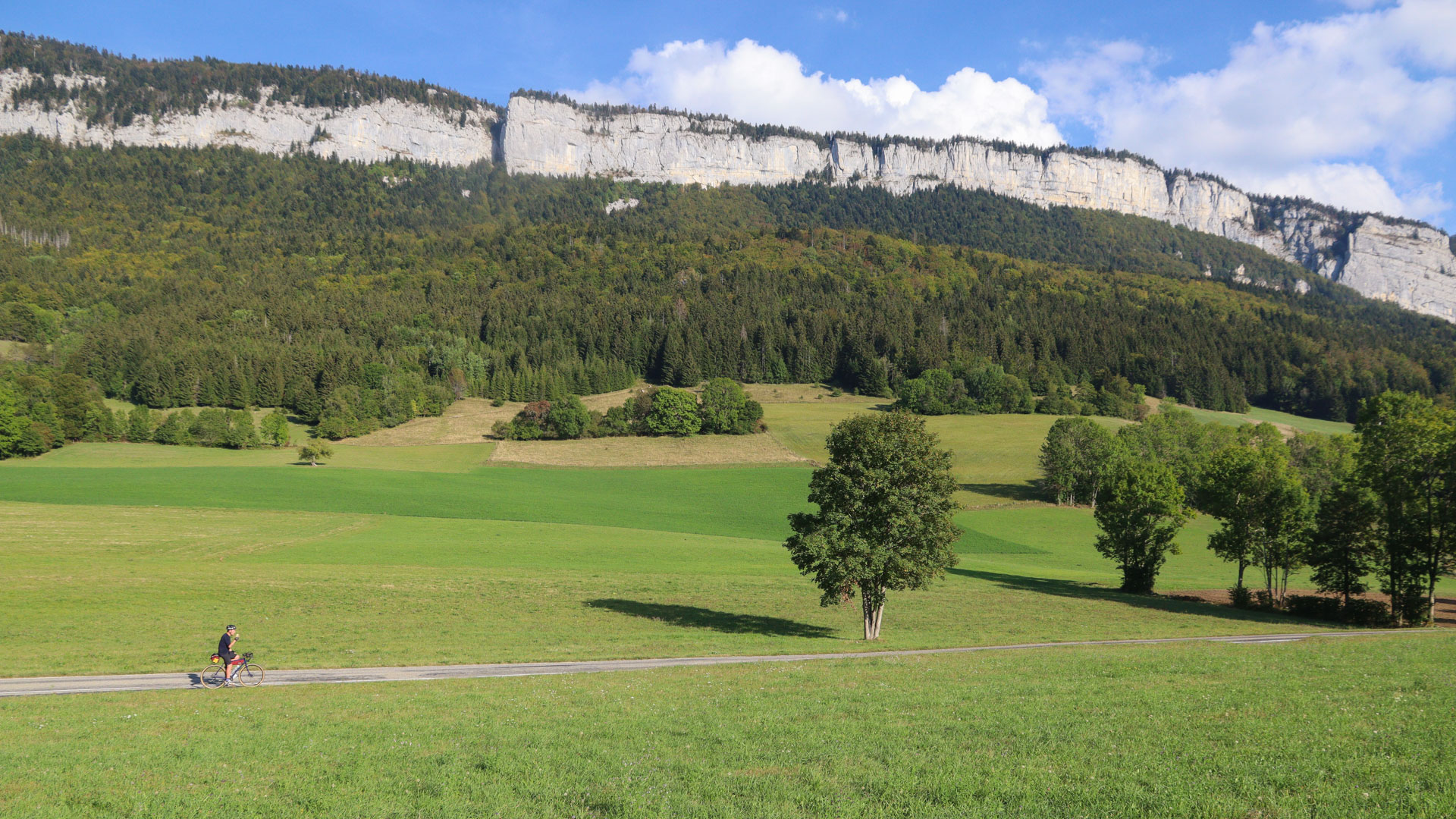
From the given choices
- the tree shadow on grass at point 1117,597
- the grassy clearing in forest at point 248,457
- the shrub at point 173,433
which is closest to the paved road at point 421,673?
the tree shadow on grass at point 1117,597

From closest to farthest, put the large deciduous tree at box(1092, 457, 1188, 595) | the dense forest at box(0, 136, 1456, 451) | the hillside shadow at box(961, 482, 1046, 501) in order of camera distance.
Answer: the large deciduous tree at box(1092, 457, 1188, 595) < the hillside shadow at box(961, 482, 1046, 501) < the dense forest at box(0, 136, 1456, 451)

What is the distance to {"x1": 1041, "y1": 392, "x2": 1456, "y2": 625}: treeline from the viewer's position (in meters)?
37.4

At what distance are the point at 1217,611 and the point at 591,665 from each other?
Answer: 36160mm

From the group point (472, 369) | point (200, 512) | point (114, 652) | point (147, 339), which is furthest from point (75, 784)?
point (147, 339)

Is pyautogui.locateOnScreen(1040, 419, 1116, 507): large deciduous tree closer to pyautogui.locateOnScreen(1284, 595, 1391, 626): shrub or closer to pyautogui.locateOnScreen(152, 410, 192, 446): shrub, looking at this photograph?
pyautogui.locateOnScreen(1284, 595, 1391, 626): shrub

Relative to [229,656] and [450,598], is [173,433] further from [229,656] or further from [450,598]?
[229,656]

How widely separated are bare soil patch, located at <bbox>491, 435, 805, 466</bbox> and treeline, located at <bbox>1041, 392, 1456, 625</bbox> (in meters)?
52.7

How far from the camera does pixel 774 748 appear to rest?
11969 mm

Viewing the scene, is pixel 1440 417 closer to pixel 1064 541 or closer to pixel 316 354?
pixel 1064 541

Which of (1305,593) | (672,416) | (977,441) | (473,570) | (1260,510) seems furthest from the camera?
(672,416)

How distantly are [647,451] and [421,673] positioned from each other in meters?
83.9

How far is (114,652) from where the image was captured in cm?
2300

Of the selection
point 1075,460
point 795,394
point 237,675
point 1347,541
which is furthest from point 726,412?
point 237,675

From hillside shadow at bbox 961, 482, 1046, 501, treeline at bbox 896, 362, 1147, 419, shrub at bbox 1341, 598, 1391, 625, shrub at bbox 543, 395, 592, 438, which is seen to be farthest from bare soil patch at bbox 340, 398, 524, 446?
shrub at bbox 1341, 598, 1391, 625
